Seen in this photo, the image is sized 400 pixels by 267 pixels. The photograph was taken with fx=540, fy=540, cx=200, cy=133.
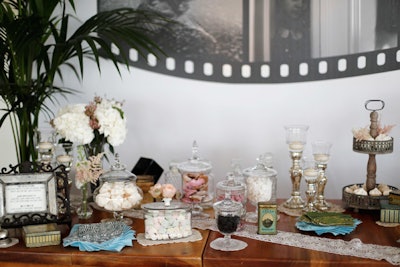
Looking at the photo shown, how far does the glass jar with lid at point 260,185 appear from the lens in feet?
6.95

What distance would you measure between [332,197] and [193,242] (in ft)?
3.42

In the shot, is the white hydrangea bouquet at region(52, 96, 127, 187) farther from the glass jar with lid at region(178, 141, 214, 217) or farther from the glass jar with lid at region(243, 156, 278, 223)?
the glass jar with lid at region(243, 156, 278, 223)

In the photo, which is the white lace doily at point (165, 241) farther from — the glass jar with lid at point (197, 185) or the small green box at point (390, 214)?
the small green box at point (390, 214)

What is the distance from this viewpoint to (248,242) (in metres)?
1.85

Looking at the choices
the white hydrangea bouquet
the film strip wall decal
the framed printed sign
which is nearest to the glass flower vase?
the white hydrangea bouquet

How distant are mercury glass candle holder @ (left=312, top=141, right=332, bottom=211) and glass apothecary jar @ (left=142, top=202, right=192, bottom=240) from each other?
0.61 meters

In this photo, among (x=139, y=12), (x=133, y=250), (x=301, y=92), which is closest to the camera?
(x=133, y=250)

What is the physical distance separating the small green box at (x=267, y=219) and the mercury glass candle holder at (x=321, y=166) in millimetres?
359

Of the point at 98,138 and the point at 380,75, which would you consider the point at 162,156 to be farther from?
the point at 380,75

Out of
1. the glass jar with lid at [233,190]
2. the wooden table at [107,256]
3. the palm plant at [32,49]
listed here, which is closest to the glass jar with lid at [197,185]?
the glass jar with lid at [233,190]

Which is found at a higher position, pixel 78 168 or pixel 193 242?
pixel 78 168

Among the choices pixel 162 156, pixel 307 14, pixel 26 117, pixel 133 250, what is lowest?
pixel 133 250

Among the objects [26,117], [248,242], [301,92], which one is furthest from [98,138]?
[301,92]

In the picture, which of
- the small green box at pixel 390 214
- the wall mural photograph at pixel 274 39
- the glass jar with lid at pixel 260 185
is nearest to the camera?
the small green box at pixel 390 214
